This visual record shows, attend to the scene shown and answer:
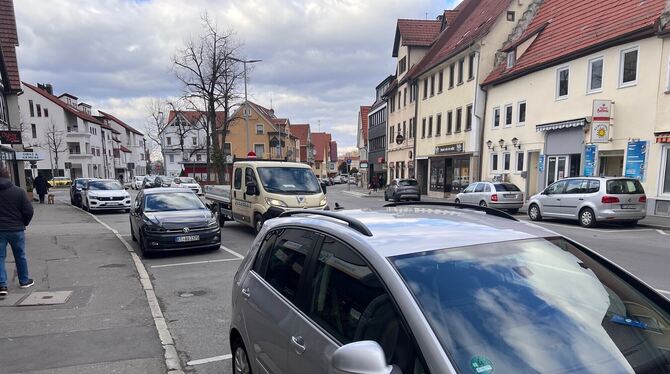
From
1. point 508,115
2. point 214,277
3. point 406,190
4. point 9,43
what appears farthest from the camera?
point 406,190

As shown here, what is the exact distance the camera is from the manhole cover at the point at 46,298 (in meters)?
5.99

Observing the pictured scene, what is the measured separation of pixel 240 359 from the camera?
333 cm

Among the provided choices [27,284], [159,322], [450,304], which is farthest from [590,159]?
[27,284]

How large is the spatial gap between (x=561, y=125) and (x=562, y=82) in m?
2.37

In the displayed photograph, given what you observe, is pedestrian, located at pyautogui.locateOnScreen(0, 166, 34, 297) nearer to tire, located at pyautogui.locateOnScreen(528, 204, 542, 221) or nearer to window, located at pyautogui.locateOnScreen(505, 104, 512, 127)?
tire, located at pyautogui.locateOnScreen(528, 204, 542, 221)

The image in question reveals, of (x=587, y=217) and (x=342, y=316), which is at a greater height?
(x=342, y=316)

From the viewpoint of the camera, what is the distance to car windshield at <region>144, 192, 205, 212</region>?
10.2 meters

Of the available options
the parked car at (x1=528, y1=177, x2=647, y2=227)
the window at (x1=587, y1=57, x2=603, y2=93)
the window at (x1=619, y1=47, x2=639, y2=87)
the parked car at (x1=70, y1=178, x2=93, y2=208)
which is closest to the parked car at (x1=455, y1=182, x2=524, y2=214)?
the parked car at (x1=528, y1=177, x2=647, y2=227)

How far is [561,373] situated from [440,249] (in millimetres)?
721

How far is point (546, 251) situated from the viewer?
2334mm

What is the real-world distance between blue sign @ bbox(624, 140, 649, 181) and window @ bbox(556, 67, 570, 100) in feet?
15.5

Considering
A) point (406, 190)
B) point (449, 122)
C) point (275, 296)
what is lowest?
point (406, 190)

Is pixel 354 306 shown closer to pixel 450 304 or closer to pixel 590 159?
pixel 450 304

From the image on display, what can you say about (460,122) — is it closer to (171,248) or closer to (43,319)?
(171,248)
